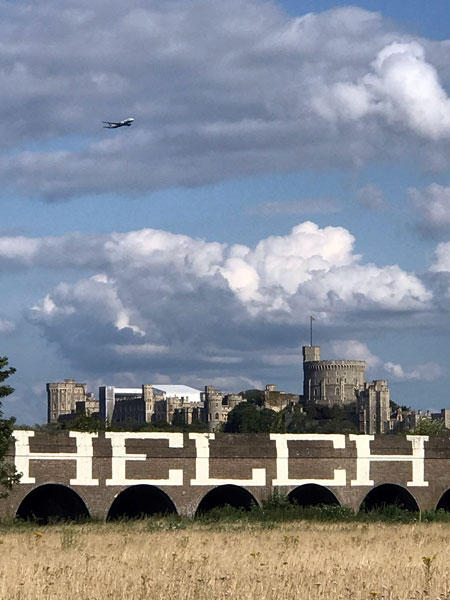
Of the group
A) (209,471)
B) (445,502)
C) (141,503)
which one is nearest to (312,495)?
(209,471)

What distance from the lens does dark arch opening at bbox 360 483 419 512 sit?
59.9 metres

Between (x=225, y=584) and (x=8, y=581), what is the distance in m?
3.91

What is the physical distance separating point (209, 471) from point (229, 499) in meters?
6.56

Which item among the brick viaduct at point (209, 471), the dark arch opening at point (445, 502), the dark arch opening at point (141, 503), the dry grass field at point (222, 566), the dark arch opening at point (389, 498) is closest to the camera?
the dry grass field at point (222, 566)

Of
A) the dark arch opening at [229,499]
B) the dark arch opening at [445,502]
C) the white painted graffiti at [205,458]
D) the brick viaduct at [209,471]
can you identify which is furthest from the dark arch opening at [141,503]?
the dark arch opening at [445,502]

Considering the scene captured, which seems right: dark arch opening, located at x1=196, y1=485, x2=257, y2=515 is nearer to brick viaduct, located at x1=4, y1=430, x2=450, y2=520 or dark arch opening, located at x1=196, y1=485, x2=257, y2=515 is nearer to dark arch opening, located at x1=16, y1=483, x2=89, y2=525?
brick viaduct, located at x1=4, y1=430, x2=450, y2=520

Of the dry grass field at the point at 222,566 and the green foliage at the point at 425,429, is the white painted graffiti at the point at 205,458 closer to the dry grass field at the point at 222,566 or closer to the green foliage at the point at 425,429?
the dry grass field at the point at 222,566

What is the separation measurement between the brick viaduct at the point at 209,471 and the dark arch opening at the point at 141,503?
2.2 inches

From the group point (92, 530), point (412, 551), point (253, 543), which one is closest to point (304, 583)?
point (412, 551)

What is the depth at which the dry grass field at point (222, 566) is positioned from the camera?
1980 cm

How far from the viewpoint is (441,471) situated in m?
60.8

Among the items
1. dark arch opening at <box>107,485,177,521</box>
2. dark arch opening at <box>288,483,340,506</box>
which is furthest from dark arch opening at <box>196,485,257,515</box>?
dark arch opening at <box>288,483,340,506</box>

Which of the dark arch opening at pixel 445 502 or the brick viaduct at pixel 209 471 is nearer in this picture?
the brick viaduct at pixel 209 471

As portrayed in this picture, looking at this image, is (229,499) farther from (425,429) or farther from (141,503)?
(425,429)
